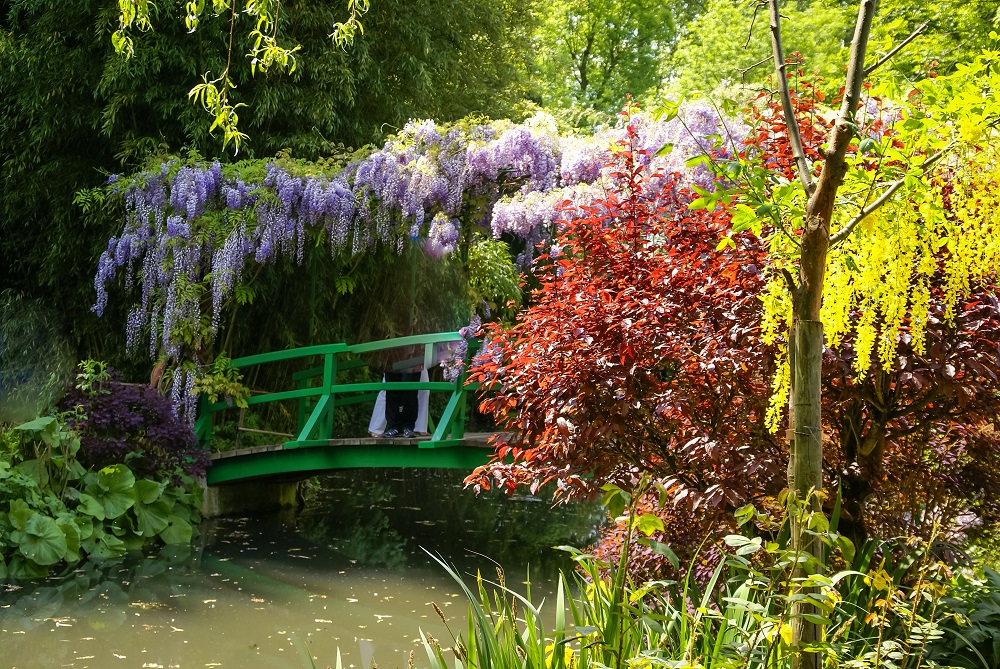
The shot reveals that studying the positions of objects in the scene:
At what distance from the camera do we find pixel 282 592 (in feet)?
22.3

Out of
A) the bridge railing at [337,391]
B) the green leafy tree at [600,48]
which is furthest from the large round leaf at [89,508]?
the green leafy tree at [600,48]

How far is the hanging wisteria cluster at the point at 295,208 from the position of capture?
891 centimetres

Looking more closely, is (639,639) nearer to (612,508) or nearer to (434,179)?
(612,508)

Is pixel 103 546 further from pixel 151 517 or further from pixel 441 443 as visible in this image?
pixel 441 443

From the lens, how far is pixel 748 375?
3635mm

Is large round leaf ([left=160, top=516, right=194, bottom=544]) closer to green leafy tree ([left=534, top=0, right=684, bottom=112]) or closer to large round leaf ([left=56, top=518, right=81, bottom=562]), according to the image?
large round leaf ([left=56, top=518, right=81, bottom=562])

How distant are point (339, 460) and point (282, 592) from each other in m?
2.35

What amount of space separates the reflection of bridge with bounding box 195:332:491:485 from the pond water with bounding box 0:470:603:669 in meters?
0.59

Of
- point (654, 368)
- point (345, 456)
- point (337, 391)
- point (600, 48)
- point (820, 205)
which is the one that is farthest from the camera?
point (600, 48)

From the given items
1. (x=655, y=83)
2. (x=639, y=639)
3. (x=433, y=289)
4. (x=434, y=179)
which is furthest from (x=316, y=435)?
(x=655, y=83)

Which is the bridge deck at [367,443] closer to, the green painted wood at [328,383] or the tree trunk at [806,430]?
the green painted wood at [328,383]

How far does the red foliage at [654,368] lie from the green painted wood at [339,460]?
4473mm

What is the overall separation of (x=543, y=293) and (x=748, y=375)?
3.32 ft

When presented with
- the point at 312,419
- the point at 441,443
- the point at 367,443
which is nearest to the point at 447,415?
the point at 441,443
